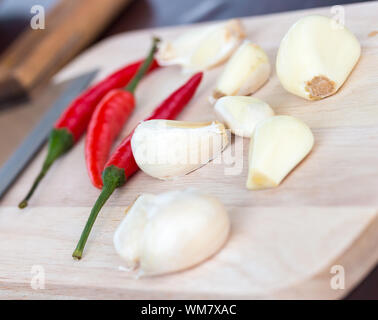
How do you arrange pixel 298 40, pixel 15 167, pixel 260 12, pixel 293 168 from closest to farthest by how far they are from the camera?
pixel 293 168 < pixel 298 40 < pixel 15 167 < pixel 260 12

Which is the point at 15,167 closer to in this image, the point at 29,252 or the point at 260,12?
the point at 29,252

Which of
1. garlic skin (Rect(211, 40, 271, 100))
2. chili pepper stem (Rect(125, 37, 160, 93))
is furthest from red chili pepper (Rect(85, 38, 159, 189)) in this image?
garlic skin (Rect(211, 40, 271, 100))

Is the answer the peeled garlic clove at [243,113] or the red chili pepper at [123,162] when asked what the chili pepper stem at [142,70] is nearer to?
the red chili pepper at [123,162]

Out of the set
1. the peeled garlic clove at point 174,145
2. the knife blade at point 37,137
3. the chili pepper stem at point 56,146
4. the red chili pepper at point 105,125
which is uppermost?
the peeled garlic clove at point 174,145

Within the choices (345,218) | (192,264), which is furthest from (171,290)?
A: (345,218)

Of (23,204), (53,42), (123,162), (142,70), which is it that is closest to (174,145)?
(123,162)

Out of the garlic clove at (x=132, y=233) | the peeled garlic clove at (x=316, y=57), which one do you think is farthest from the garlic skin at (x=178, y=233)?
the peeled garlic clove at (x=316, y=57)
